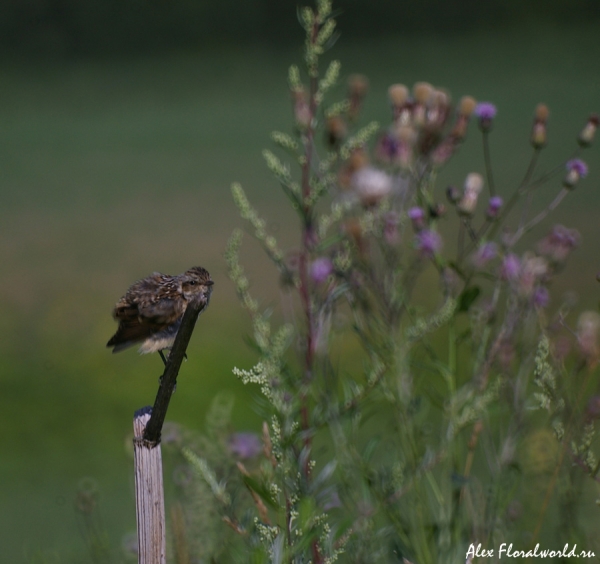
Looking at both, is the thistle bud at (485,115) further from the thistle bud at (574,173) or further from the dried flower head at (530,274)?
the dried flower head at (530,274)

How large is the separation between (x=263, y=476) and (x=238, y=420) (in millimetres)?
1893

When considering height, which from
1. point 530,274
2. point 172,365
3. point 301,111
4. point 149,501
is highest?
point 301,111

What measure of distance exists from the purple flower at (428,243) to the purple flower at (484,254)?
8 centimetres

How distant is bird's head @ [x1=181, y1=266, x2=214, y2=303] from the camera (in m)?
1.39

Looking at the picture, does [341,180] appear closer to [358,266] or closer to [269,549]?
[358,266]

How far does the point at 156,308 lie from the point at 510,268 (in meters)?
0.60

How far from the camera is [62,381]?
134 inches

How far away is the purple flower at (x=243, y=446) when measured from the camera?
1453mm

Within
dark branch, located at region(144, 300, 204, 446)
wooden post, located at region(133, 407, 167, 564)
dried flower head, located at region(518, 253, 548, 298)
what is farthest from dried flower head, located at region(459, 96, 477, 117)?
wooden post, located at region(133, 407, 167, 564)

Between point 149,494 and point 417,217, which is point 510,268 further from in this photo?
point 149,494

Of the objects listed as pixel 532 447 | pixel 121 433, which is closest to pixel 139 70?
pixel 121 433

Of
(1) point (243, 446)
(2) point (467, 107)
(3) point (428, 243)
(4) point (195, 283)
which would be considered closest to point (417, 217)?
(3) point (428, 243)

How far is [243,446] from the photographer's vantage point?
1.47 meters

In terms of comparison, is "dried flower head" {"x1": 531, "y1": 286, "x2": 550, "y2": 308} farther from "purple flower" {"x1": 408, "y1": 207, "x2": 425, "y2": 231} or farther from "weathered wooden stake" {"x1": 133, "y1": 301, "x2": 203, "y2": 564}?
"weathered wooden stake" {"x1": 133, "y1": 301, "x2": 203, "y2": 564}
